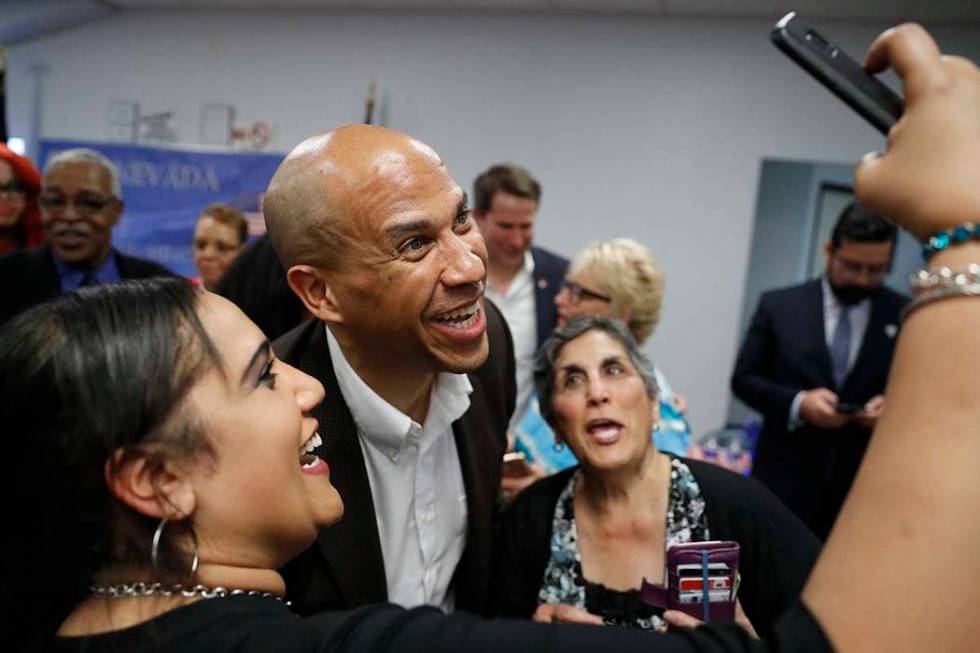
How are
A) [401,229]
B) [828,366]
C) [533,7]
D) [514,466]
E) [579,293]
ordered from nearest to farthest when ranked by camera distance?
[401,229] → [514,466] → [579,293] → [828,366] → [533,7]

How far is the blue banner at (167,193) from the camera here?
5621mm

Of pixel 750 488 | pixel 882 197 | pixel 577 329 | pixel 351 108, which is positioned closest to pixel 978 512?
pixel 882 197

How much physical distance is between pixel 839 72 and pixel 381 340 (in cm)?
88

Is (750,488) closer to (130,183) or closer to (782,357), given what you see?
(782,357)

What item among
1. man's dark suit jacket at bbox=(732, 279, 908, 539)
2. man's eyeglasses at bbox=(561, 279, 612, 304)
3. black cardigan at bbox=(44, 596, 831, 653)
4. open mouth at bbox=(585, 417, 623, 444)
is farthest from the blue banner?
black cardigan at bbox=(44, 596, 831, 653)

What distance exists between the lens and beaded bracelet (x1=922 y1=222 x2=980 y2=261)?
0.51 meters

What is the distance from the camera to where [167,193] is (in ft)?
18.7

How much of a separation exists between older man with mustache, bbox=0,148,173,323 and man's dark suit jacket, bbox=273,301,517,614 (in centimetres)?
186

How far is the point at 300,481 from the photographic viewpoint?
0.88 metres

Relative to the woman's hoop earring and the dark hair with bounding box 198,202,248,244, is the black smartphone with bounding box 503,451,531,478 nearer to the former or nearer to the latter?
the woman's hoop earring

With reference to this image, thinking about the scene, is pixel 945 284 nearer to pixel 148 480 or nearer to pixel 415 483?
pixel 148 480

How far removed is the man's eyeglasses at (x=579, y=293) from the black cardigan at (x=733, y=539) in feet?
2.89

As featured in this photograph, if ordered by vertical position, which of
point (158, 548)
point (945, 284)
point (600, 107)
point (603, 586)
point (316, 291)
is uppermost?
point (600, 107)

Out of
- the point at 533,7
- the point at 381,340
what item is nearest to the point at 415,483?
the point at 381,340
